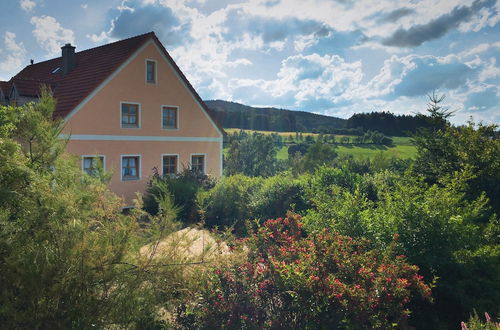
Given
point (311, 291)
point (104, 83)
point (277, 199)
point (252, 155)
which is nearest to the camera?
point (311, 291)

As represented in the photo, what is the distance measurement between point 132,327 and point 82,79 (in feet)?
52.4

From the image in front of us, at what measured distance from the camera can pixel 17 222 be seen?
11.4 ft

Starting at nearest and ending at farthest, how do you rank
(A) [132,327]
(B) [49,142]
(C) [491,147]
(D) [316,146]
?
(A) [132,327]
(B) [49,142]
(C) [491,147]
(D) [316,146]

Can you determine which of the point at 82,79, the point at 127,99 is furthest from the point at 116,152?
the point at 82,79

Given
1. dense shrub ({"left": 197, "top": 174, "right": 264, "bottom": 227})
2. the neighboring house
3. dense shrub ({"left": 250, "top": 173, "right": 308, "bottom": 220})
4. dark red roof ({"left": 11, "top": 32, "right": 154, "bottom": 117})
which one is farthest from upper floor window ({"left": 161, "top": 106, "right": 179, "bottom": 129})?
dense shrub ({"left": 250, "top": 173, "right": 308, "bottom": 220})

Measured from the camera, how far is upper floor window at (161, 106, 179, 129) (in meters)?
18.9

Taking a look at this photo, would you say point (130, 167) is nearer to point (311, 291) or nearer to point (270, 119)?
point (311, 291)

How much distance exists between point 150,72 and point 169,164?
4.30m

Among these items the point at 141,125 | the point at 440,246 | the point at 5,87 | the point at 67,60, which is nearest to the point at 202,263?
the point at 440,246

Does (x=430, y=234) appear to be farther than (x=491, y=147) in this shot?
No

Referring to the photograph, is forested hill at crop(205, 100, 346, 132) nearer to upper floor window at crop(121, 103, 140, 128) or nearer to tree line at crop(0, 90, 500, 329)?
upper floor window at crop(121, 103, 140, 128)

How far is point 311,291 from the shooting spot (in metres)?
4.46

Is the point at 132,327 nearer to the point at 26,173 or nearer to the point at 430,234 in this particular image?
the point at 26,173

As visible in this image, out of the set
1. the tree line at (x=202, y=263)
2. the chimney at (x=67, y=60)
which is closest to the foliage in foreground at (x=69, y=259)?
the tree line at (x=202, y=263)
